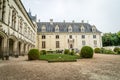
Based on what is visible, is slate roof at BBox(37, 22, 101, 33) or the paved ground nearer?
the paved ground

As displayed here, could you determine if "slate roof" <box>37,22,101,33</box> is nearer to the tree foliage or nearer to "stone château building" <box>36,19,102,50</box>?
"stone château building" <box>36,19,102,50</box>

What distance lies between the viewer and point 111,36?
57625 millimetres

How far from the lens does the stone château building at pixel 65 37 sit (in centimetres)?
4203

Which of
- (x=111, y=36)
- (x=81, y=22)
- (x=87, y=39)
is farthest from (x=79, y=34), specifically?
(x=111, y=36)

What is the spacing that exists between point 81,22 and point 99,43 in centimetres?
1080

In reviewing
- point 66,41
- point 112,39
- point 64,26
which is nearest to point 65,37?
point 66,41

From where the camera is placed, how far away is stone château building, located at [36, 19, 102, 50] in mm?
42031

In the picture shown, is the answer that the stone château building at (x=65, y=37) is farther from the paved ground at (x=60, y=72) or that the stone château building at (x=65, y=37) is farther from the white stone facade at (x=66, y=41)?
the paved ground at (x=60, y=72)

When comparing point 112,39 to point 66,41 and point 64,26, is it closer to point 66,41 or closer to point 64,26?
point 64,26

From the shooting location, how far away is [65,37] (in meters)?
42.6

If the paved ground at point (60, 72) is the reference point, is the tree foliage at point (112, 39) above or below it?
above

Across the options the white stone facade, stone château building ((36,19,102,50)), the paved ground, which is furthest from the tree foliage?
the paved ground

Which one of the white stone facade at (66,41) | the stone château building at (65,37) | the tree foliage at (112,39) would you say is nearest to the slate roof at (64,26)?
the stone château building at (65,37)

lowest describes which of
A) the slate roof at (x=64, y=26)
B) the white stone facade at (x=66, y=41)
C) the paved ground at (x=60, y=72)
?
the paved ground at (x=60, y=72)
